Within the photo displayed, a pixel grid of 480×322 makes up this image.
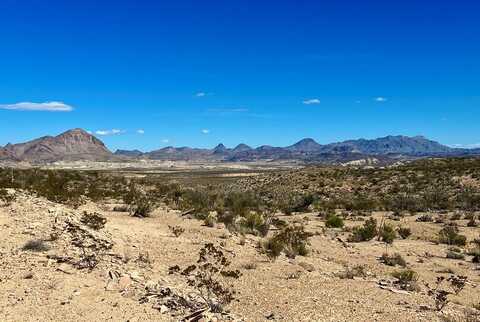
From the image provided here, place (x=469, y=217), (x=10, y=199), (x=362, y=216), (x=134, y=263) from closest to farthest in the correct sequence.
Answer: (x=134, y=263) → (x=10, y=199) → (x=469, y=217) → (x=362, y=216)

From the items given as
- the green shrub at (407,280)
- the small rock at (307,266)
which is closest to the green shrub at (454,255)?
the green shrub at (407,280)

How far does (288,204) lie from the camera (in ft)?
118

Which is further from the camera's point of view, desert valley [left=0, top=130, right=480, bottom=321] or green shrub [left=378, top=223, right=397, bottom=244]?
green shrub [left=378, top=223, right=397, bottom=244]

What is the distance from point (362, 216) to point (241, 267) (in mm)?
17704

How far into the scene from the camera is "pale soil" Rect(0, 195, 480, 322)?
9.85m

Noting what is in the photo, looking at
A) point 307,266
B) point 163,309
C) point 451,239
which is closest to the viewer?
point 163,309

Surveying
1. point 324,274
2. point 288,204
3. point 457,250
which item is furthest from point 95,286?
point 288,204

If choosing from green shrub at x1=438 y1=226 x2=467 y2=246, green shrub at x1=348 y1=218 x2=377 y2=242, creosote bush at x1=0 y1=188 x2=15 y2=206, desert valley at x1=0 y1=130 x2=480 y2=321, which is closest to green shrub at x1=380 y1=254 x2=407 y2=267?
desert valley at x1=0 y1=130 x2=480 y2=321

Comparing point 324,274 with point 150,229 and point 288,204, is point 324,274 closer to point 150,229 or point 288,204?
point 150,229

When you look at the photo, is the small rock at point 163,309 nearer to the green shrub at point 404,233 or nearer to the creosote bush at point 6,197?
the creosote bush at point 6,197

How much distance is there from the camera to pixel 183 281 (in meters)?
12.3

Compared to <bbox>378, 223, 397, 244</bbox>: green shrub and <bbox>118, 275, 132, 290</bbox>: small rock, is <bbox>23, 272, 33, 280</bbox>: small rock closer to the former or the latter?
<bbox>118, 275, 132, 290</bbox>: small rock

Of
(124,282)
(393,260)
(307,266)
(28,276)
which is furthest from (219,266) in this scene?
(393,260)

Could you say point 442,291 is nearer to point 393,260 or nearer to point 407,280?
point 407,280
